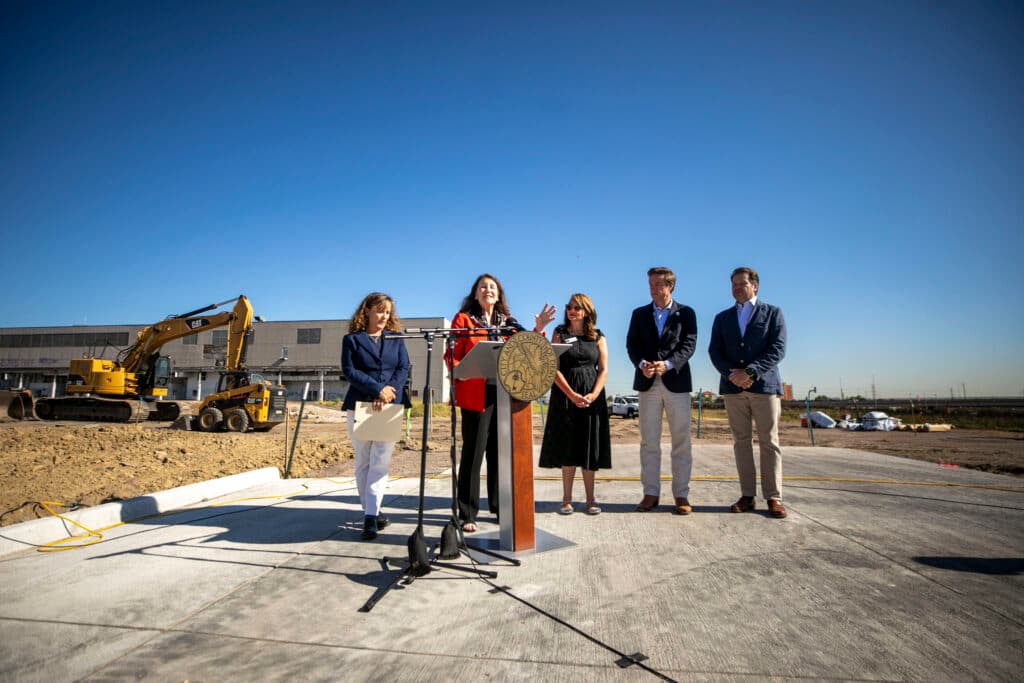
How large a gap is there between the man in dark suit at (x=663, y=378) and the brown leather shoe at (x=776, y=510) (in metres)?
0.59

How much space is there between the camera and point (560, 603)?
7.06 ft

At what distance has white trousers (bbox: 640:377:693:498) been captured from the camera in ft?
12.3

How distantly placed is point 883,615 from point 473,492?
2342 mm

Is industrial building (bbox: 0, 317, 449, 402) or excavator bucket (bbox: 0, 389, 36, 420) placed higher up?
industrial building (bbox: 0, 317, 449, 402)

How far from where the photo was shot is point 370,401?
3.37m

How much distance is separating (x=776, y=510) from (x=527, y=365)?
87.9 inches

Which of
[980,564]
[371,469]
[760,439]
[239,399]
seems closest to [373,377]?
Answer: [371,469]

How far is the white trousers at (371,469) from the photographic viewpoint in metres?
3.33

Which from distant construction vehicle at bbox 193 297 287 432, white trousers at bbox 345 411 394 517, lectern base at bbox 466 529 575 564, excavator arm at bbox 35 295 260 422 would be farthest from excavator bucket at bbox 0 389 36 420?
lectern base at bbox 466 529 575 564

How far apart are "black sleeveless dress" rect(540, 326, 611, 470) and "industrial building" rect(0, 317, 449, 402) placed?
37.2 metres

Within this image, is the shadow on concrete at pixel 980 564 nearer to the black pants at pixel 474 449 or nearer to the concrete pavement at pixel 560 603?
the concrete pavement at pixel 560 603

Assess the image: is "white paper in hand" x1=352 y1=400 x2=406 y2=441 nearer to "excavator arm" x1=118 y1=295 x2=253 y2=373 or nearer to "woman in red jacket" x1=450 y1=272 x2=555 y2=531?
"woman in red jacket" x1=450 y1=272 x2=555 y2=531

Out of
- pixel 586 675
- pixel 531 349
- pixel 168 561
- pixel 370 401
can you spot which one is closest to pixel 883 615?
pixel 586 675

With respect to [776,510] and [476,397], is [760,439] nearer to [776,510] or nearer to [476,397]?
[776,510]
